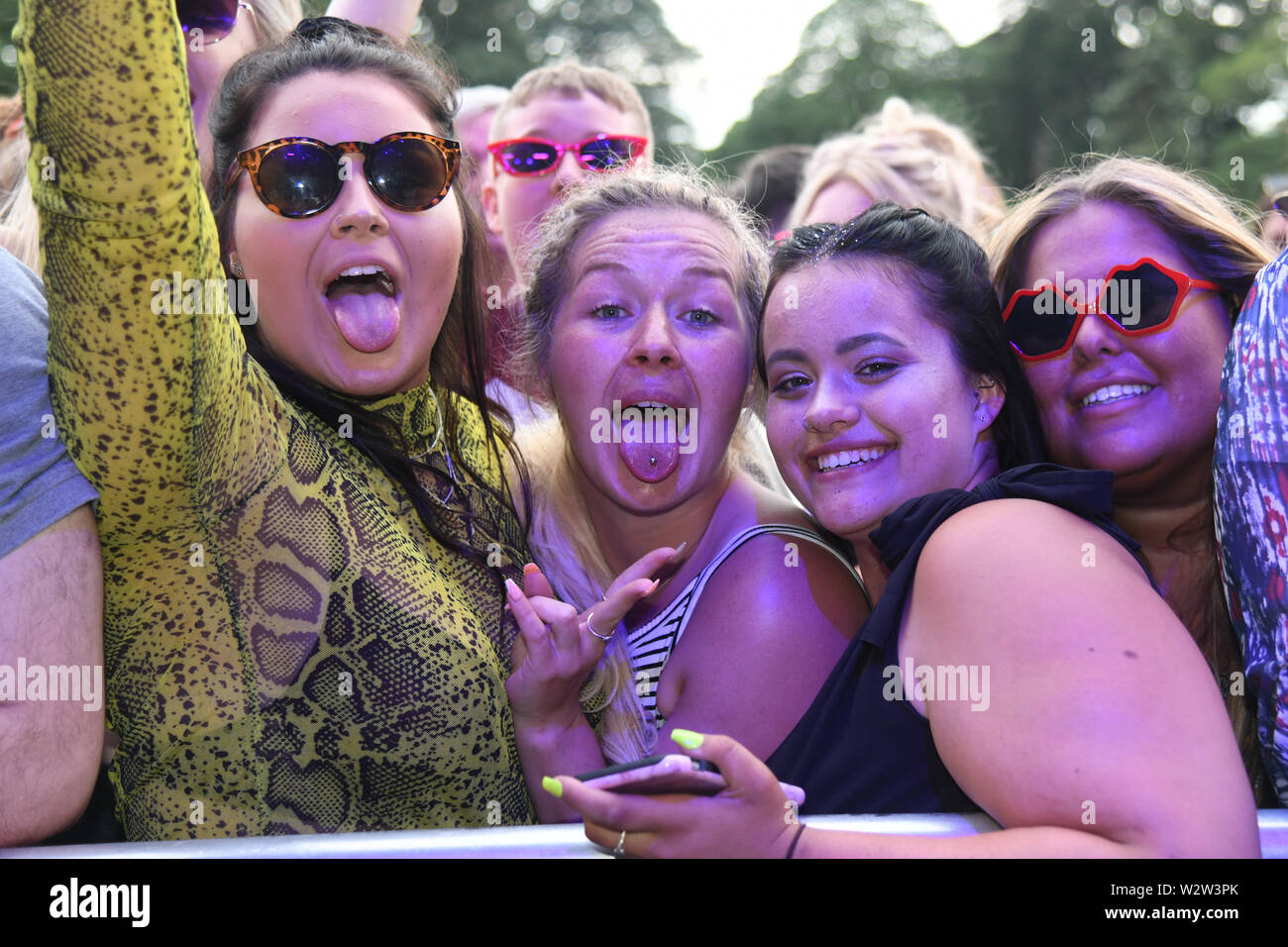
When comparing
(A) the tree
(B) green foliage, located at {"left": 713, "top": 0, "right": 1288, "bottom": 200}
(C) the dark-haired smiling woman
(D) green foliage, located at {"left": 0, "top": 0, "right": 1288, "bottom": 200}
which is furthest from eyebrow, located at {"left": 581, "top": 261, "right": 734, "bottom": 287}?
(A) the tree

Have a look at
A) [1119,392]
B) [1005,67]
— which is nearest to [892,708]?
[1119,392]

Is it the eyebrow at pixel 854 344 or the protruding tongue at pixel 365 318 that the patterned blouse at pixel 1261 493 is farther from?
the protruding tongue at pixel 365 318

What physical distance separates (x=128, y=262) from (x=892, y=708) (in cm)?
136

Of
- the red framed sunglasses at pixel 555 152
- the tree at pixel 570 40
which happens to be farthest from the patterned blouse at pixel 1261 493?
the tree at pixel 570 40

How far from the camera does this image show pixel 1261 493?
184cm

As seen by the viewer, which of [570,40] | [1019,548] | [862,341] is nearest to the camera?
[1019,548]

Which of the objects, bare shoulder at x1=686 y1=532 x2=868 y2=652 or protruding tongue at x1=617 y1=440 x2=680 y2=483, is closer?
bare shoulder at x1=686 y1=532 x2=868 y2=652

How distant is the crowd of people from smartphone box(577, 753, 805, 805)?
19mm

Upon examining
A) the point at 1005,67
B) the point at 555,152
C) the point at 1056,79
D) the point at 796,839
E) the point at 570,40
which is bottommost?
the point at 796,839

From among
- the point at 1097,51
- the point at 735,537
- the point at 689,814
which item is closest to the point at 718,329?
the point at 735,537

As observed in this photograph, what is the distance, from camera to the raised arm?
5.17 feet

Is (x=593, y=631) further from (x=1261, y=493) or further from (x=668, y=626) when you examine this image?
(x=1261, y=493)

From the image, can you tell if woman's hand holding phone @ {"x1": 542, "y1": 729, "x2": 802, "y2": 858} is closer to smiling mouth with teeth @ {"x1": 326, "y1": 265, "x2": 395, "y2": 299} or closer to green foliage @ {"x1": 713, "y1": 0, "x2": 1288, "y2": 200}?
smiling mouth with teeth @ {"x1": 326, "y1": 265, "x2": 395, "y2": 299}
